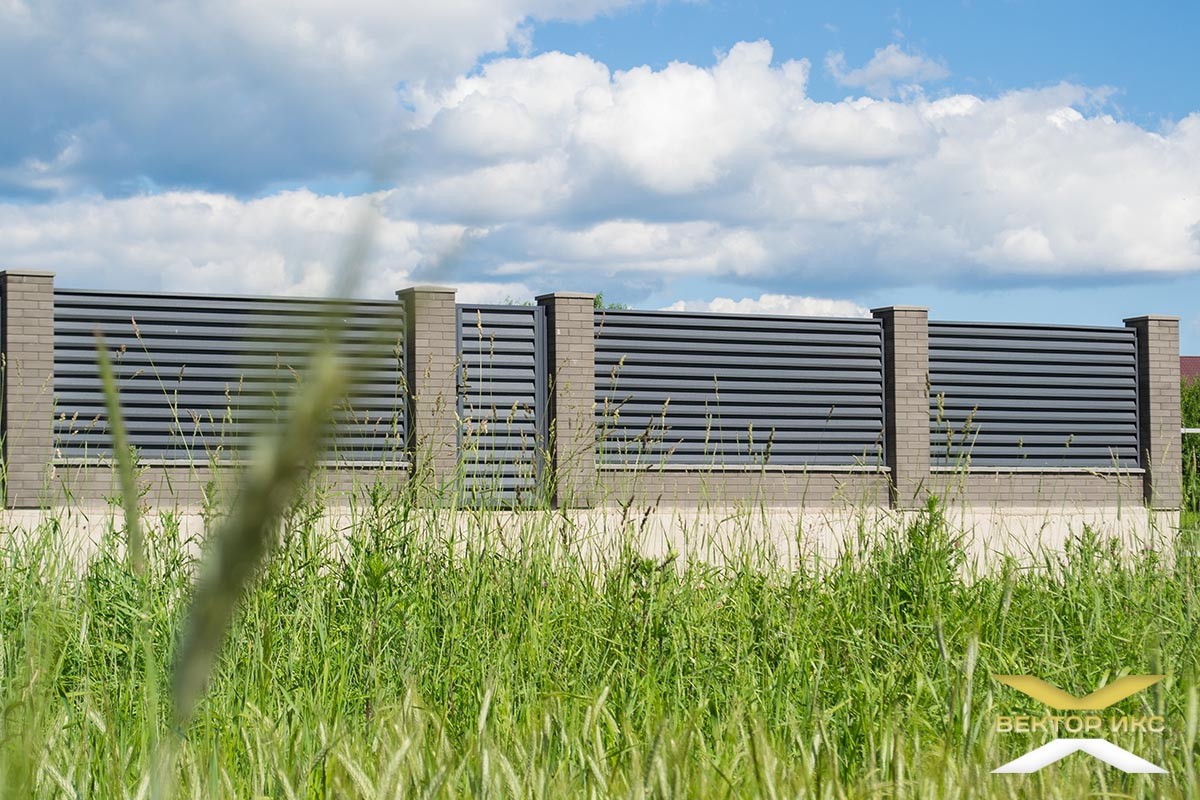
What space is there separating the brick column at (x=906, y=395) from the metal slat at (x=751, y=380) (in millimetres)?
156

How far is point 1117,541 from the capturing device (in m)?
3.76

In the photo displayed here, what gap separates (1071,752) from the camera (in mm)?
1596

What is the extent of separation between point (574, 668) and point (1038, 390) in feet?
48.1

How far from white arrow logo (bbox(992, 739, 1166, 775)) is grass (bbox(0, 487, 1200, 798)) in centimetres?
3

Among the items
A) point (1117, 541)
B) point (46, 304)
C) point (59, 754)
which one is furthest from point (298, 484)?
point (46, 304)

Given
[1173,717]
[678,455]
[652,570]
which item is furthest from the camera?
[678,455]

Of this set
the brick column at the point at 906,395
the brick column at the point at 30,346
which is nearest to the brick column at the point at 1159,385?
the brick column at the point at 906,395

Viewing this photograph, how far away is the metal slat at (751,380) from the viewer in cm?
1377

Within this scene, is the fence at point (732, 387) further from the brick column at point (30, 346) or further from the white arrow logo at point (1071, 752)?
the white arrow logo at point (1071, 752)

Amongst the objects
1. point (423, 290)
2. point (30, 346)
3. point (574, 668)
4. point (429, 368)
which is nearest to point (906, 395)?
point (30, 346)

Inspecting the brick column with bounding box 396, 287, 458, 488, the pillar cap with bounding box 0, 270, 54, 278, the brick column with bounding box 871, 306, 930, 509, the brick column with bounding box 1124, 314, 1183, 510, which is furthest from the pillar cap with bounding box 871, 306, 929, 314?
the pillar cap with bounding box 0, 270, 54, 278

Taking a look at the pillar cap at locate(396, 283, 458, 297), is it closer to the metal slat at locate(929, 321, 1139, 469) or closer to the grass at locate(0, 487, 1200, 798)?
the grass at locate(0, 487, 1200, 798)

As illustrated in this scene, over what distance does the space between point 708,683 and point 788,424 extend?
1241cm

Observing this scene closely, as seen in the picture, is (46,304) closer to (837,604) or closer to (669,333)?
(669,333)
